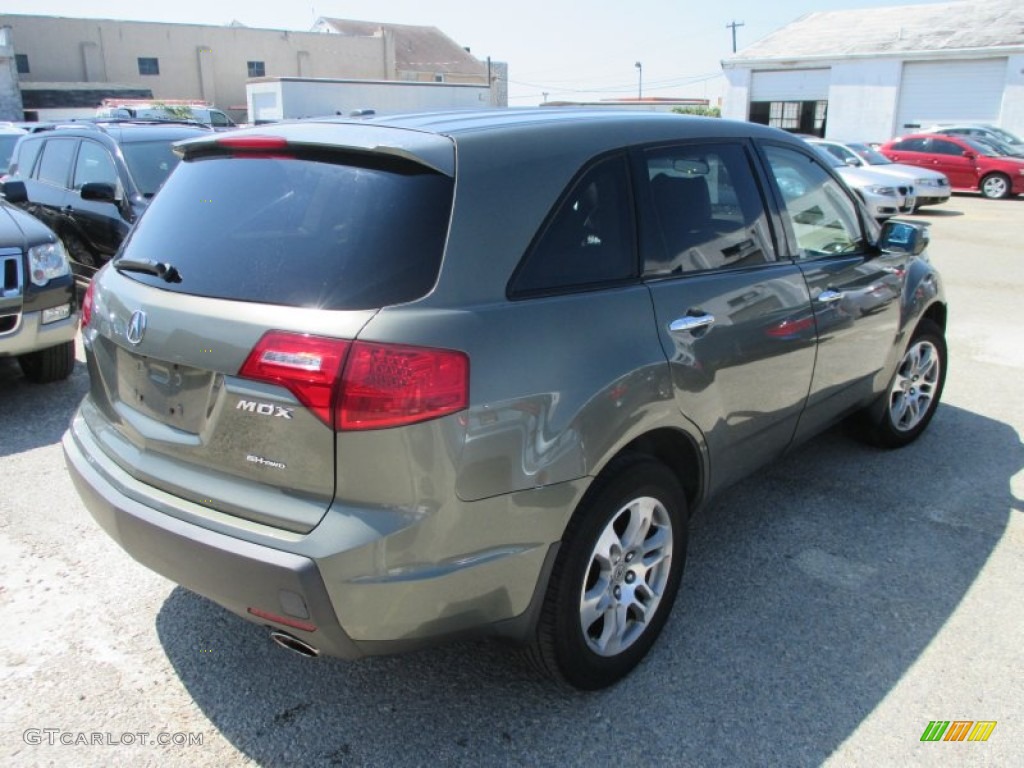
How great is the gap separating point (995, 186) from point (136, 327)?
904 inches

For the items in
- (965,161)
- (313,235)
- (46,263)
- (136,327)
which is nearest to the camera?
(313,235)

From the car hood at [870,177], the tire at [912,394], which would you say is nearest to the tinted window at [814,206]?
the tire at [912,394]

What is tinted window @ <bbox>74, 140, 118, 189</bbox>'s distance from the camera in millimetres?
7473

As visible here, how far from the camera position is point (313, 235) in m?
2.25

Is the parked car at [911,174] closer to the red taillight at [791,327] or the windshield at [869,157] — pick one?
the windshield at [869,157]

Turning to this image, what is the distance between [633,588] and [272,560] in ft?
4.06

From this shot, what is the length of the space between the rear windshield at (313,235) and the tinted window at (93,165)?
555cm

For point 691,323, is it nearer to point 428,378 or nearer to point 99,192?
point 428,378

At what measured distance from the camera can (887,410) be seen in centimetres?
443

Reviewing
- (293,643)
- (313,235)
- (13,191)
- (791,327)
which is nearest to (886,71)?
(13,191)

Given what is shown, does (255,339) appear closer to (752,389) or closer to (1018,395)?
(752,389)

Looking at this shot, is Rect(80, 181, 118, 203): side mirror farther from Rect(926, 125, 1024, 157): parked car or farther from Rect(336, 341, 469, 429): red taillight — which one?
Rect(926, 125, 1024, 157): parked car

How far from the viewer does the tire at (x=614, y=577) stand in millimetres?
2451

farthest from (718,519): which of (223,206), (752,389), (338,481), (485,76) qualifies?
(485,76)
